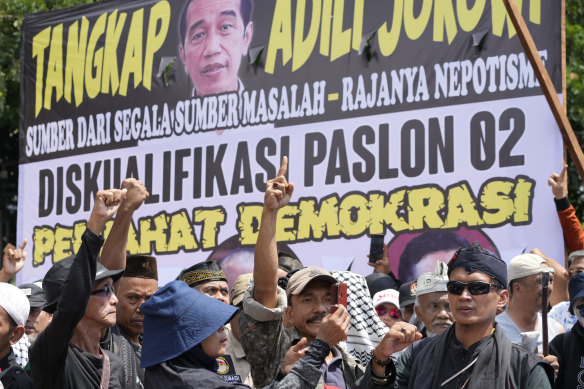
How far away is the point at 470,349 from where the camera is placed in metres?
3.64

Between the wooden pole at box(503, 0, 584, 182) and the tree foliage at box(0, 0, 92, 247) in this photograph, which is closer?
the wooden pole at box(503, 0, 584, 182)

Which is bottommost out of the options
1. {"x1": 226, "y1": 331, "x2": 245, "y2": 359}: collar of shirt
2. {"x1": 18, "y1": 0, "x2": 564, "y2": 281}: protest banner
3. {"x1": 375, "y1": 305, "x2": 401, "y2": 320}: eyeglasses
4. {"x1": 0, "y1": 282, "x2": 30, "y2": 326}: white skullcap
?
{"x1": 226, "y1": 331, "x2": 245, "y2": 359}: collar of shirt

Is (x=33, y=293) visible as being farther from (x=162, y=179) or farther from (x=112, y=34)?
(x=112, y=34)

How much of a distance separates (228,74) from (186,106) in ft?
1.94

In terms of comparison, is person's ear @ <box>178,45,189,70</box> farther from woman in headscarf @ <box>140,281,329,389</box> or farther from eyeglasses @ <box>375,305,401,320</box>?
woman in headscarf @ <box>140,281,329,389</box>

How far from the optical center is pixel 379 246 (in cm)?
759

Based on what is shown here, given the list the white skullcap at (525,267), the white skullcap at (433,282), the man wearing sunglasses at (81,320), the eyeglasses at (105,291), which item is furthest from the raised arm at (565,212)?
the eyeglasses at (105,291)

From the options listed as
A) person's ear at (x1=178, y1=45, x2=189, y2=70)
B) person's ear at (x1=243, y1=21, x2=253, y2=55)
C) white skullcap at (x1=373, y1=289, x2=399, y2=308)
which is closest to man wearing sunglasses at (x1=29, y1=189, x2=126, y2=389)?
white skullcap at (x1=373, y1=289, x2=399, y2=308)

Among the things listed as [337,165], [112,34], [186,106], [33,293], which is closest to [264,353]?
[33,293]

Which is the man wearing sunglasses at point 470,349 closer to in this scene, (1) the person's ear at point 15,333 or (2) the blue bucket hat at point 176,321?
(2) the blue bucket hat at point 176,321

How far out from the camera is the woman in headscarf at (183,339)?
121 inches

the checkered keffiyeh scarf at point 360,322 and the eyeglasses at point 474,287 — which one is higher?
the eyeglasses at point 474,287

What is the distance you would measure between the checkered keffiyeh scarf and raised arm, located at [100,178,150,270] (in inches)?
44.0

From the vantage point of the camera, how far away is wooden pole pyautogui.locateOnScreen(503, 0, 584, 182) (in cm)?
692
